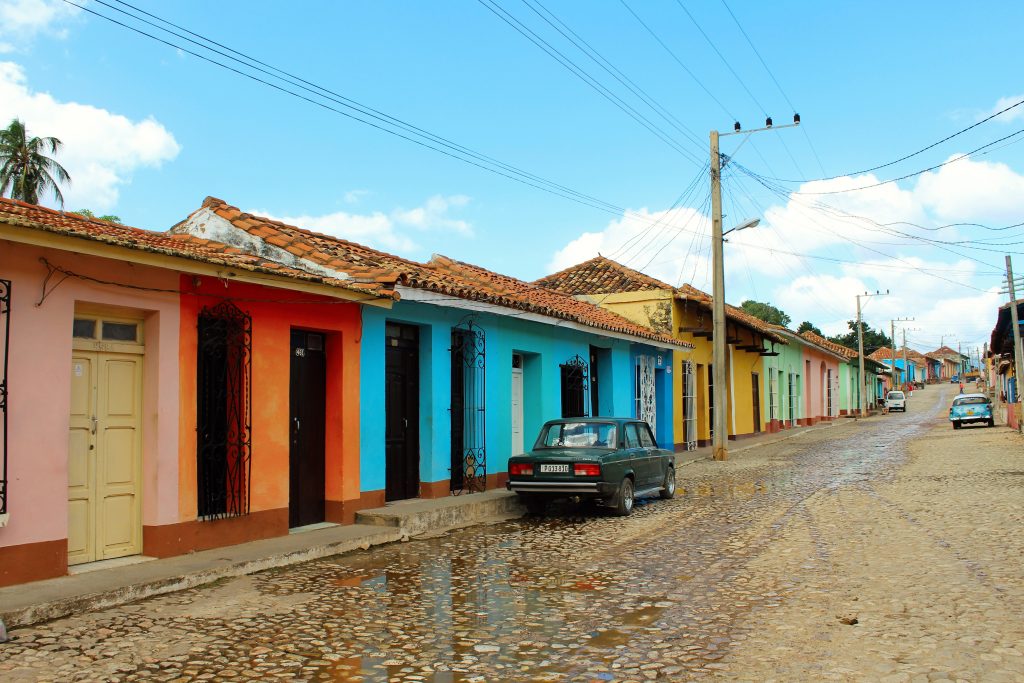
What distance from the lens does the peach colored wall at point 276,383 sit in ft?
26.9

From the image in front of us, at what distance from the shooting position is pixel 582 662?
489 centimetres

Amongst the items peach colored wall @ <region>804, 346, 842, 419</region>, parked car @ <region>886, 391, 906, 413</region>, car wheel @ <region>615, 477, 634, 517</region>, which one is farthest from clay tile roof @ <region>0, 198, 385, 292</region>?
parked car @ <region>886, 391, 906, 413</region>

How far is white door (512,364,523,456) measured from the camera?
1484cm

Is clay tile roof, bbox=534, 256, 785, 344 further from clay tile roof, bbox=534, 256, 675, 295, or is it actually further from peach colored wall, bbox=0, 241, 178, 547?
peach colored wall, bbox=0, 241, 178, 547

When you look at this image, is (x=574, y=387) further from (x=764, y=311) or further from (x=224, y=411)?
(x=764, y=311)

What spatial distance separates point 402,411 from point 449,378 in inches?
38.7

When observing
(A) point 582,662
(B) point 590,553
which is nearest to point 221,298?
(B) point 590,553

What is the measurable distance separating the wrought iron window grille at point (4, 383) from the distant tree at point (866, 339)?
284ft

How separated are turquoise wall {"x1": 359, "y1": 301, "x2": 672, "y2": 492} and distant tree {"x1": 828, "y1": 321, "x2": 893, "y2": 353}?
75703 mm

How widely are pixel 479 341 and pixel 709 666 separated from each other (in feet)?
29.5

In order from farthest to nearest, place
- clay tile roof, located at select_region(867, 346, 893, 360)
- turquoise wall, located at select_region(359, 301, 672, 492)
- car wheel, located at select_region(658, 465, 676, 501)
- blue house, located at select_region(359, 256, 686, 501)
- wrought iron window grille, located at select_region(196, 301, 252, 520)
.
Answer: clay tile roof, located at select_region(867, 346, 893, 360), car wheel, located at select_region(658, 465, 676, 501), blue house, located at select_region(359, 256, 686, 501), turquoise wall, located at select_region(359, 301, 672, 492), wrought iron window grille, located at select_region(196, 301, 252, 520)

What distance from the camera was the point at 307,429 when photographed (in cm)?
1002

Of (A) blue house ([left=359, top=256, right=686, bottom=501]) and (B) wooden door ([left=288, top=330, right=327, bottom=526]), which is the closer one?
(B) wooden door ([left=288, top=330, right=327, bottom=526])

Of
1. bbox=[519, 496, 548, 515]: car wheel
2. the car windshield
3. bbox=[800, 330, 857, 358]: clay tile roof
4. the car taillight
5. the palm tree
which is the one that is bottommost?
bbox=[519, 496, 548, 515]: car wheel
